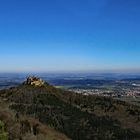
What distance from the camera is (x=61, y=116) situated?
36906 mm

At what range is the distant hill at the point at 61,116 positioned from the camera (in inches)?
1012

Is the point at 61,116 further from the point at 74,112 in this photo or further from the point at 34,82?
the point at 34,82

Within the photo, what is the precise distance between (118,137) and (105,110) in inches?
554

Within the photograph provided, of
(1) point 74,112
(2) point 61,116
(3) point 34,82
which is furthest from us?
(3) point 34,82

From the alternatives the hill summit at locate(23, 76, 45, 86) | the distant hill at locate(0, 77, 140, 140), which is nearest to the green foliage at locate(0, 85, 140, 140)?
the distant hill at locate(0, 77, 140, 140)

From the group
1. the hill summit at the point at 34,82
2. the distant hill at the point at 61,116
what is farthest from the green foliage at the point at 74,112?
the hill summit at the point at 34,82

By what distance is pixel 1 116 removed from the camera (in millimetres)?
25469

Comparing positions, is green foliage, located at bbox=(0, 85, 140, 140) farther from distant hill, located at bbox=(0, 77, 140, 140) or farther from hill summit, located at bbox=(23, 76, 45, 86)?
hill summit, located at bbox=(23, 76, 45, 86)

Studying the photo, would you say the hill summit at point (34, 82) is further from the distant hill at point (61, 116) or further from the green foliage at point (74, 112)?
the green foliage at point (74, 112)

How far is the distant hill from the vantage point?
1012 inches

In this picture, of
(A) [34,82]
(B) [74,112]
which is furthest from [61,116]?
(A) [34,82]

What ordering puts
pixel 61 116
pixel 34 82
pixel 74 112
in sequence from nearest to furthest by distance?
pixel 61 116 < pixel 74 112 < pixel 34 82

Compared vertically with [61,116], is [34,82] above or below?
above

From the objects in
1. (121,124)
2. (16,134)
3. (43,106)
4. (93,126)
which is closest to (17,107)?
(43,106)
